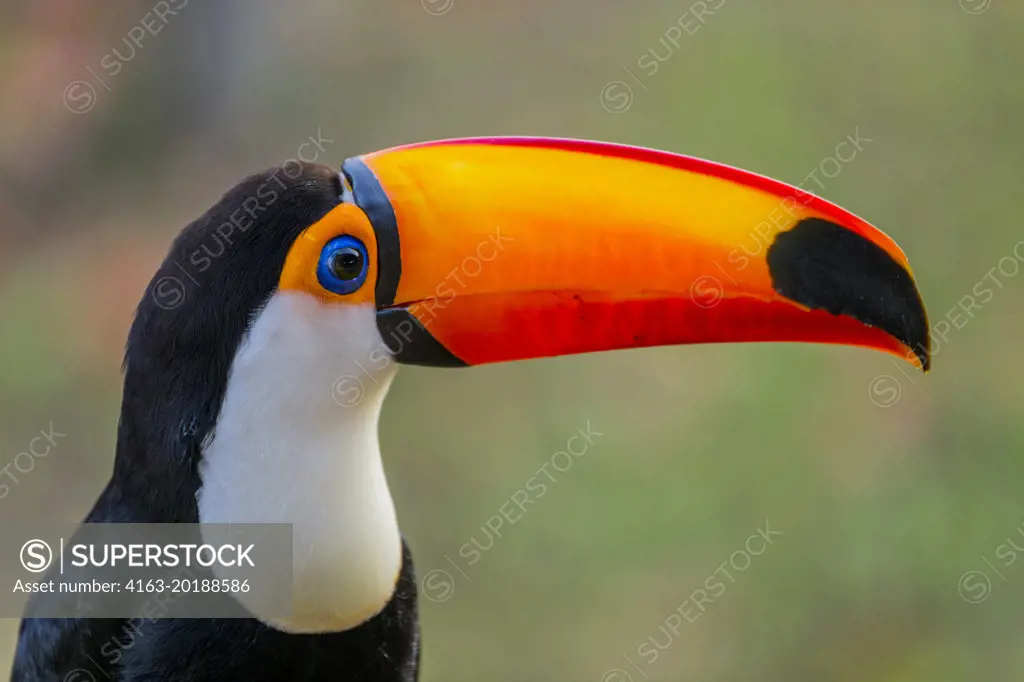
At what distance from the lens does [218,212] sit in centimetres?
187

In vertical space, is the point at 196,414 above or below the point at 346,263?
below

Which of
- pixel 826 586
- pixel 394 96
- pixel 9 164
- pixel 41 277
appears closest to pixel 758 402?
pixel 826 586

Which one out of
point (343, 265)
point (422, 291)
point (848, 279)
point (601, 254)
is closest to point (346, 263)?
point (343, 265)

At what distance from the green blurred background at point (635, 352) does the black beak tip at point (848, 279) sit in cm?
269

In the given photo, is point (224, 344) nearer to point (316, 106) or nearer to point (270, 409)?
point (270, 409)

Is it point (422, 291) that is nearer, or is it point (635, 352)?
point (422, 291)

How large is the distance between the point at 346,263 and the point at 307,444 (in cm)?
33

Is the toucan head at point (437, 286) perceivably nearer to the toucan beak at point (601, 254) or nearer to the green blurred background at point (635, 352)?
the toucan beak at point (601, 254)

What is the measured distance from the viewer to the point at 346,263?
1.86m

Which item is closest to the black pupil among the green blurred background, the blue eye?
the blue eye

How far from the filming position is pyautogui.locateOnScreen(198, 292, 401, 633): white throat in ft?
6.07

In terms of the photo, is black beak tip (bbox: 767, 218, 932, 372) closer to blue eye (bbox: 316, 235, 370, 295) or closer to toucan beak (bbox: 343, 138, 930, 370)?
toucan beak (bbox: 343, 138, 930, 370)

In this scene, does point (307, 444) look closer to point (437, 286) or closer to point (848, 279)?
point (437, 286)

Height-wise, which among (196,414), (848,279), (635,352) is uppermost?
(635,352)
